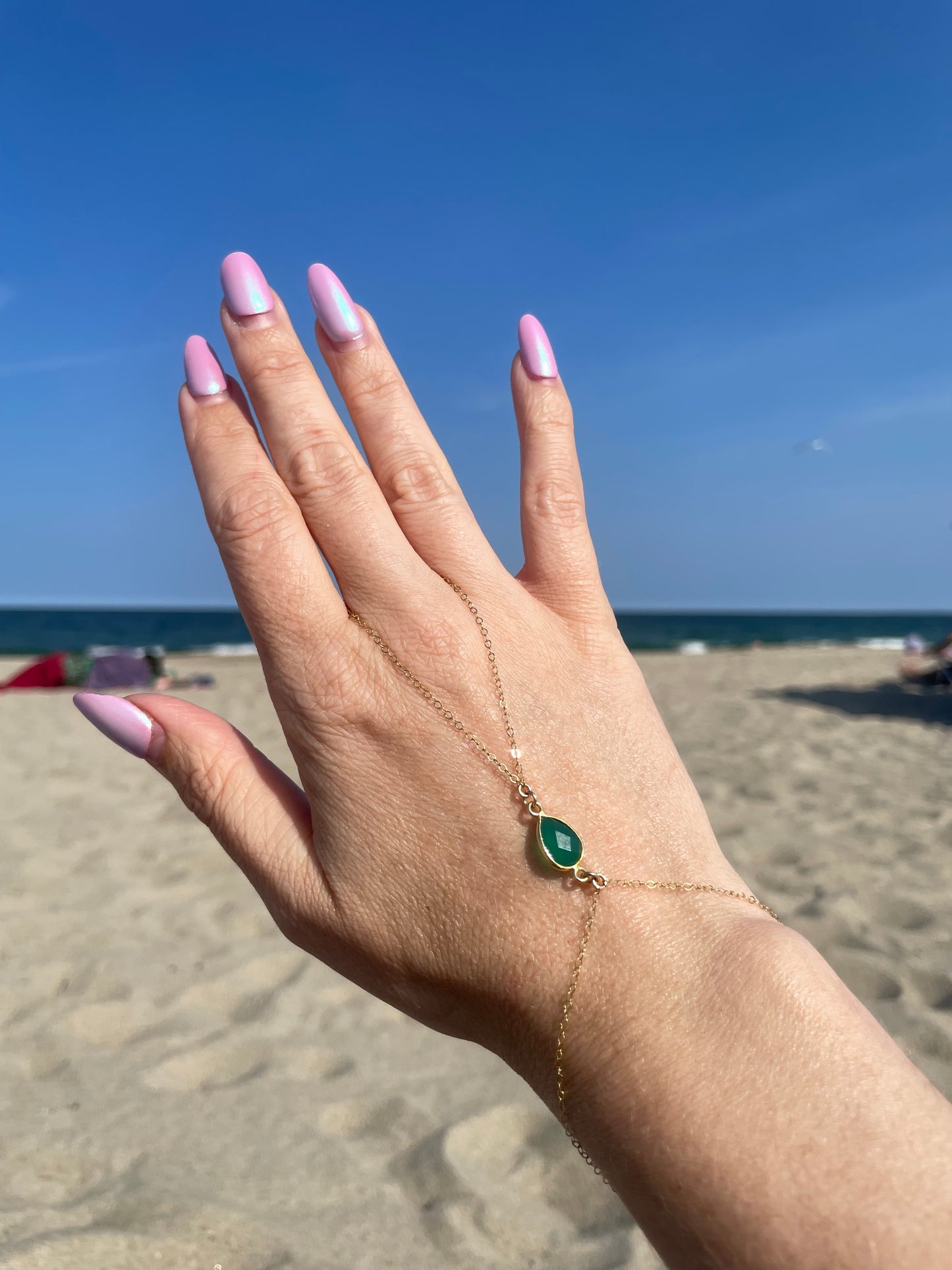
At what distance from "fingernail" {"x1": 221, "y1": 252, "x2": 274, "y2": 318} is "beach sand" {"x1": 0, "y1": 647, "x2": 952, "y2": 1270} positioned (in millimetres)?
1595

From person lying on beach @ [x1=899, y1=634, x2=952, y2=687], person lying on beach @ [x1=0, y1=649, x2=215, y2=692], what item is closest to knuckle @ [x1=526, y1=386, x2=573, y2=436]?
person lying on beach @ [x1=899, y1=634, x2=952, y2=687]

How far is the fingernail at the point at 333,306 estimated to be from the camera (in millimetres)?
1493

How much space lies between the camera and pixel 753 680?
1063 centimetres

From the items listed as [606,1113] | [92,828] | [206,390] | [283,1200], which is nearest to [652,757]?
[606,1113]

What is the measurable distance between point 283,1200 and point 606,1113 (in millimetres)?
1018

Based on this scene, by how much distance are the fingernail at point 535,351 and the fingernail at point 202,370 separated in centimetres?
60

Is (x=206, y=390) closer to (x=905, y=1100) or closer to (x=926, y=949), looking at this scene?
(x=905, y=1100)

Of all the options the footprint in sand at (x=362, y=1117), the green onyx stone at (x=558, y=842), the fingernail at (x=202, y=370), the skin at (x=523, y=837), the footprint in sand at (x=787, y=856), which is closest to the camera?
the skin at (x=523, y=837)

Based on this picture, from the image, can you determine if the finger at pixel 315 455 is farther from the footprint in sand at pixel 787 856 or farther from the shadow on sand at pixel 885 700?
the shadow on sand at pixel 885 700

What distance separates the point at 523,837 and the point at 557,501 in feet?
2.39

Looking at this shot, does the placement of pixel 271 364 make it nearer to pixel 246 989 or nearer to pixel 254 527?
pixel 254 527

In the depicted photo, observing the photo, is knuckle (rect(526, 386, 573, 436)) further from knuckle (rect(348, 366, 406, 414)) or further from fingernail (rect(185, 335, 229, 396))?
fingernail (rect(185, 335, 229, 396))

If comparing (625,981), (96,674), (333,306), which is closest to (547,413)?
(333,306)

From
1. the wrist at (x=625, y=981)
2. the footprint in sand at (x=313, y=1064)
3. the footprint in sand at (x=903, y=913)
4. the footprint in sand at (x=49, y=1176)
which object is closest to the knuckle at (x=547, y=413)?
the wrist at (x=625, y=981)
